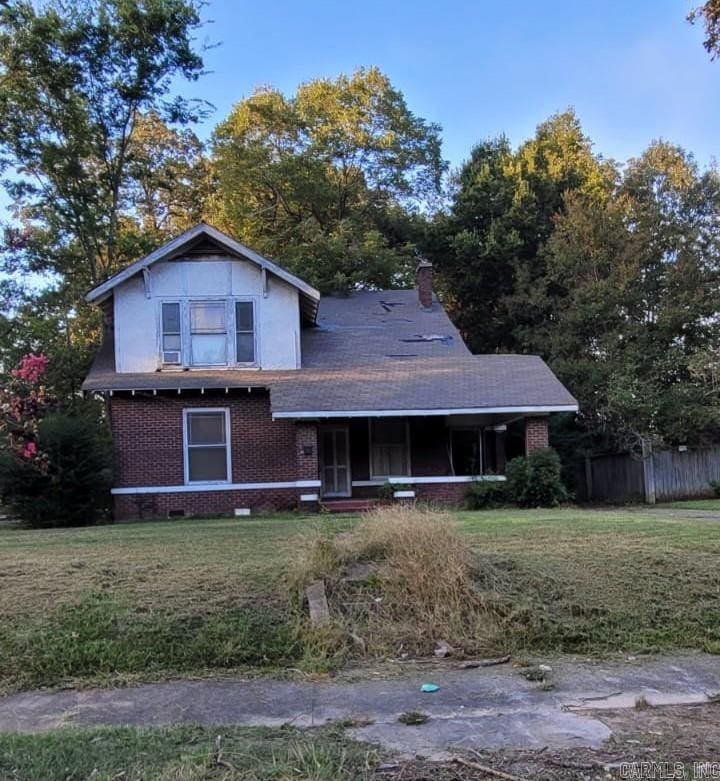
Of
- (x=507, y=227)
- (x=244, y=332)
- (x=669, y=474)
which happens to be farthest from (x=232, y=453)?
(x=507, y=227)

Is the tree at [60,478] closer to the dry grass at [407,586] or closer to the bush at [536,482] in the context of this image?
the bush at [536,482]

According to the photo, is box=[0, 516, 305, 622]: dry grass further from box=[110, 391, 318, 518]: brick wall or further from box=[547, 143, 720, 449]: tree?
box=[547, 143, 720, 449]: tree

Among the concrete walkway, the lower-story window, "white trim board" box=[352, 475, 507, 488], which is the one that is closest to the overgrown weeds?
the concrete walkway

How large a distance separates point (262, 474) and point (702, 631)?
12248mm

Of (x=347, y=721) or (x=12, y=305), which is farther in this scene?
(x=12, y=305)

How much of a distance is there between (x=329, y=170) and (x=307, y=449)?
61.9 feet

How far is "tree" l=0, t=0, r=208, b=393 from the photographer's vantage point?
2341cm

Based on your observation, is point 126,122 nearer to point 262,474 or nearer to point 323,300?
point 323,300

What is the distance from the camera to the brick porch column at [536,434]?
17.0 metres

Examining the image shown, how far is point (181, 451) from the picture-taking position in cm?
1731

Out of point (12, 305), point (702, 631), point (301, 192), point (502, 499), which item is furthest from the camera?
point (301, 192)

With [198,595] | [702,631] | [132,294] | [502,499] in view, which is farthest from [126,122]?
[702,631]

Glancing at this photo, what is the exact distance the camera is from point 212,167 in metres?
33.1

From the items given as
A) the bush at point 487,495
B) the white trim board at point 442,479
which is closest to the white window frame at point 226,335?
the white trim board at point 442,479
